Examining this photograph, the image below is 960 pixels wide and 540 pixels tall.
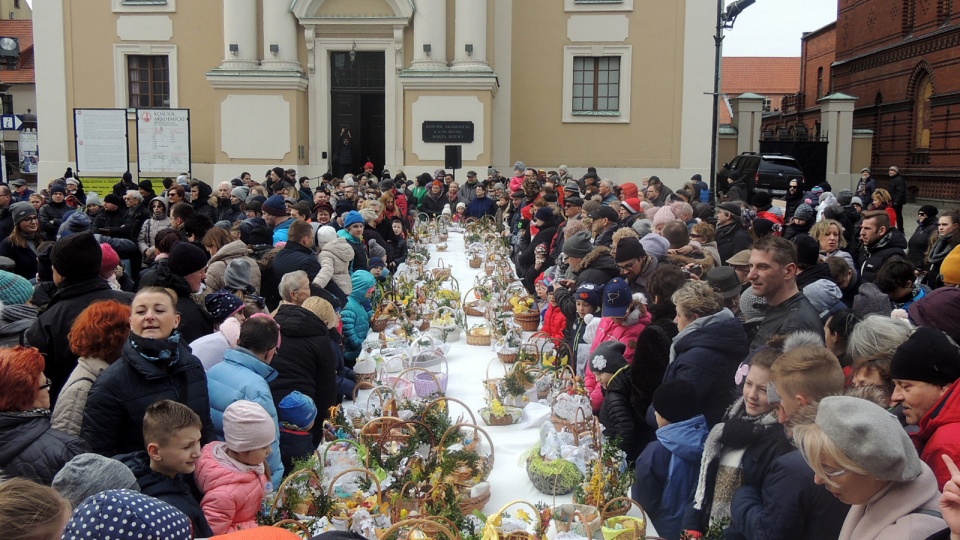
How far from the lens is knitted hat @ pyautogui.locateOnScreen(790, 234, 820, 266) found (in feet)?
20.9

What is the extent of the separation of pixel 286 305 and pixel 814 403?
3.60m

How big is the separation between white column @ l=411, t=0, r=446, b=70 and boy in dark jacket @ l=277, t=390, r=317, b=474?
63.0 ft

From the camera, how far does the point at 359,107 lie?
25172 mm

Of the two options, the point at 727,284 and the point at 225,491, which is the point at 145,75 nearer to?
the point at 727,284

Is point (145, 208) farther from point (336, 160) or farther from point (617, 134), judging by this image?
point (617, 134)

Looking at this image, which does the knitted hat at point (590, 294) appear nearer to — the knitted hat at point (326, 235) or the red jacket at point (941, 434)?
the knitted hat at point (326, 235)

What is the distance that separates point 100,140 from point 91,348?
15190mm

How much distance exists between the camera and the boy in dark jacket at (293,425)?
5.23 meters

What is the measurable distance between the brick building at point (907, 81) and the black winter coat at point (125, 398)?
26.7m

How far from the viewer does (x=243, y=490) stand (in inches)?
157

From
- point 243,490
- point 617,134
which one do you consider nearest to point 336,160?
point 617,134

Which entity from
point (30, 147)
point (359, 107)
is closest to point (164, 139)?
point (359, 107)

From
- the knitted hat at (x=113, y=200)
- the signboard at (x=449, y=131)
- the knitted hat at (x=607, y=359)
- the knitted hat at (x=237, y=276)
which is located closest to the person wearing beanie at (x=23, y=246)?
the knitted hat at (x=113, y=200)

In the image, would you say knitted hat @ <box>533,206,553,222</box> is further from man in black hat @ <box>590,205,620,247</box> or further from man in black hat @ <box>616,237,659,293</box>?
man in black hat @ <box>616,237,659,293</box>
